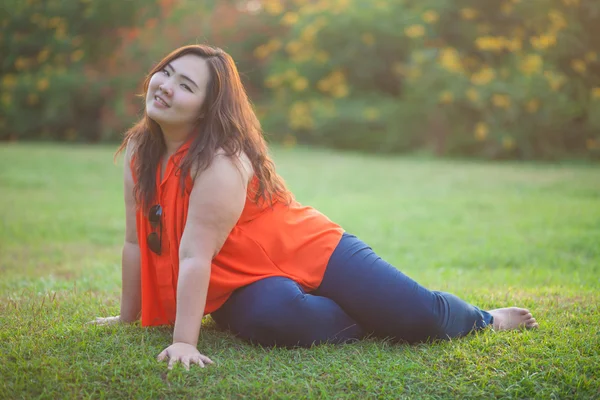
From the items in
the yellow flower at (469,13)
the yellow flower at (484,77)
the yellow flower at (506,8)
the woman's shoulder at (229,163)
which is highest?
the yellow flower at (506,8)

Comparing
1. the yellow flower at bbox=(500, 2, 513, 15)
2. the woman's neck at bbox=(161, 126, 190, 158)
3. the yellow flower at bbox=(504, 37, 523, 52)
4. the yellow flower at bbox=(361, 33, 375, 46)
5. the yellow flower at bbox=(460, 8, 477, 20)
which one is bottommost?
the woman's neck at bbox=(161, 126, 190, 158)

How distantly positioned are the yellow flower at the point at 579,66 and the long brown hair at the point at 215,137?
406 inches

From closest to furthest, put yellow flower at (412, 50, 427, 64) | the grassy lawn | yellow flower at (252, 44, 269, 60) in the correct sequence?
the grassy lawn, yellow flower at (412, 50, 427, 64), yellow flower at (252, 44, 269, 60)

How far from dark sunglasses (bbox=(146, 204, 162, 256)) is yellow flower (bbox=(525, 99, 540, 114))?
32.8 ft

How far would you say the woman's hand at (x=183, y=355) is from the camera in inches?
92.7

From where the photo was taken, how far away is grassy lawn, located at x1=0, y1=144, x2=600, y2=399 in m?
2.31

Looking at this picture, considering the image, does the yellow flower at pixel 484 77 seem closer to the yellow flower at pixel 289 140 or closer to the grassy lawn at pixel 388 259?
the grassy lawn at pixel 388 259

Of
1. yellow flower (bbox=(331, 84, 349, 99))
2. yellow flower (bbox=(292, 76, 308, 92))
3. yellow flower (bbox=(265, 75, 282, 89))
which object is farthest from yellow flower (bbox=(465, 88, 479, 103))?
yellow flower (bbox=(265, 75, 282, 89))

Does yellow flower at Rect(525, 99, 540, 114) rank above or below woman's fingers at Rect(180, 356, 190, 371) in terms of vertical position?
above

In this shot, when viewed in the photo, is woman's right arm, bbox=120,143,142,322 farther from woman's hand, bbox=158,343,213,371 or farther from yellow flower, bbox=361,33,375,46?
yellow flower, bbox=361,33,375,46

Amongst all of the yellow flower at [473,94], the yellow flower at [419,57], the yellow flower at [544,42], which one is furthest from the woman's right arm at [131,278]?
the yellow flower at [419,57]

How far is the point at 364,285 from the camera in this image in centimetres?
268

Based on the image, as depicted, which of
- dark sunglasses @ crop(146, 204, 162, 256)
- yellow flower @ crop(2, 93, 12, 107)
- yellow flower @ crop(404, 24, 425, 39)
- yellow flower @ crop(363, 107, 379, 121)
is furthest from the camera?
yellow flower @ crop(2, 93, 12, 107)

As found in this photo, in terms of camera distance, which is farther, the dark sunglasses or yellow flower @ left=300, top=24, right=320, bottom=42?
yellow flower @ left=300, top=24, right=320, bottom=42
